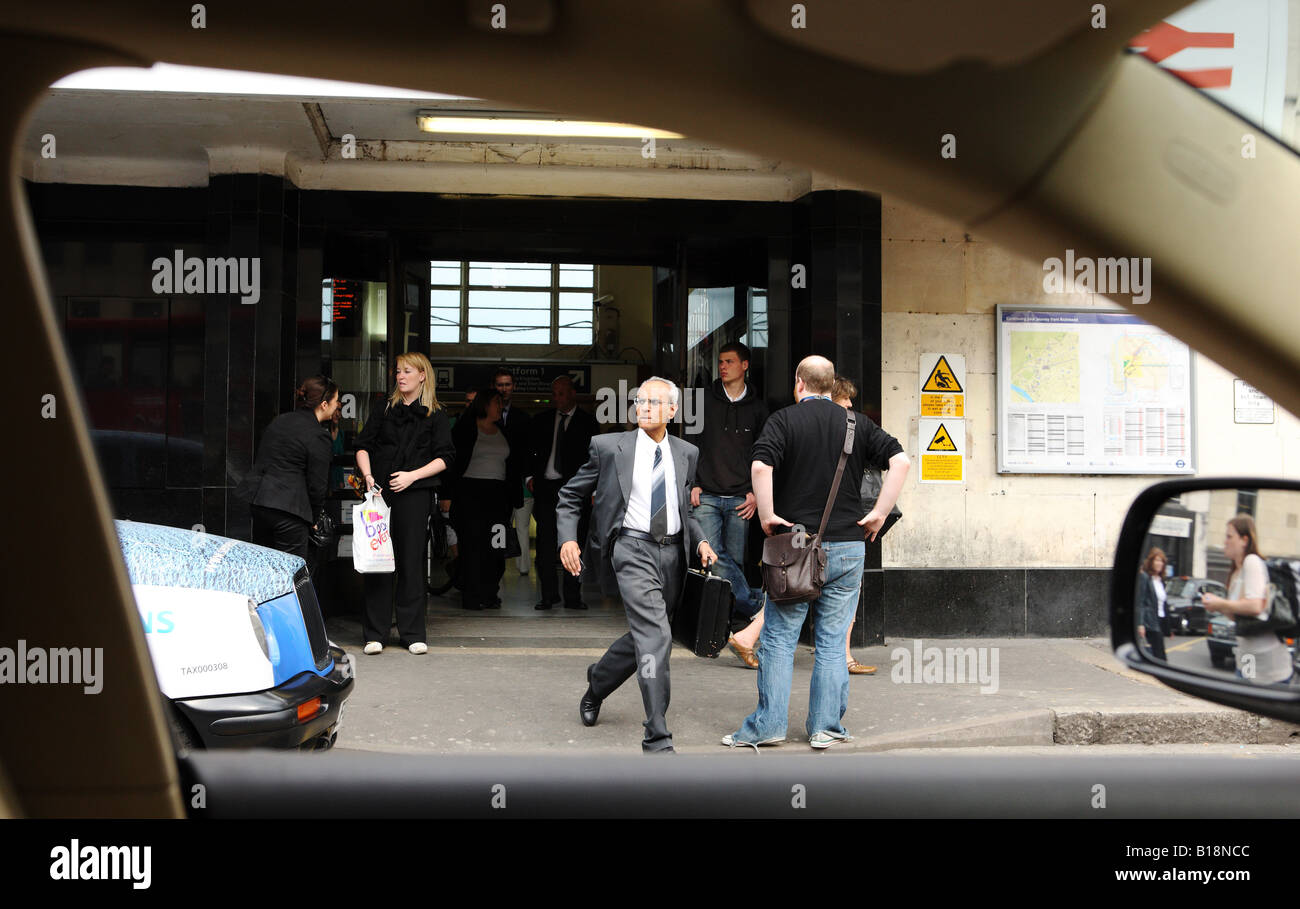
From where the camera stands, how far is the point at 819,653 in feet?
16.9

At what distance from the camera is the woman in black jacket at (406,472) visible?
7.22 m

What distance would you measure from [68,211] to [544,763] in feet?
25.7

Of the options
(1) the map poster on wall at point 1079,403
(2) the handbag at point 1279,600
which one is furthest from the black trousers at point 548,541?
(2) the handbag at point 1279,600

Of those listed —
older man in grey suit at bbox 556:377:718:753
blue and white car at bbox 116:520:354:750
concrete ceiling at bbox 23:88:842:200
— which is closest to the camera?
blue and white car at bbox 116:520:354:750

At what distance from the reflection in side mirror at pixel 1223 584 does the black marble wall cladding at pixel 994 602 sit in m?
6.84

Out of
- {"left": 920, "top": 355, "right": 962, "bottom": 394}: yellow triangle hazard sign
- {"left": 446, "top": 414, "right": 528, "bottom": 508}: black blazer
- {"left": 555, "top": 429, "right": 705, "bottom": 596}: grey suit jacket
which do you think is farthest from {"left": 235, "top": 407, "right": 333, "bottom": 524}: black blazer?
{"left": 920, "top": 355, "right": 962, "bottom": 394}: yellow triangle hazard sign

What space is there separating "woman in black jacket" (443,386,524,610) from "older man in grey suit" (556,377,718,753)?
4.01 m

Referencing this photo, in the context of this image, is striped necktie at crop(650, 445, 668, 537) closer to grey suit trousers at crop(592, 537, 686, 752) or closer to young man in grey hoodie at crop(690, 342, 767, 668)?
grey suit trousers at crop(592, 537, 686, 752)

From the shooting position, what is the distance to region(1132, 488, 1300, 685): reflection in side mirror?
1307 mm

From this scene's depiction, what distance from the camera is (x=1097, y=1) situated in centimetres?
137

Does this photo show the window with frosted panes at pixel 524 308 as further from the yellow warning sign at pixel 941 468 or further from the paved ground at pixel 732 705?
the paved ground at pixel 732 705

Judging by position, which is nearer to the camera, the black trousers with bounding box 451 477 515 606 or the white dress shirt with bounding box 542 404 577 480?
the black trousers with bounding box 451 477 515 606
